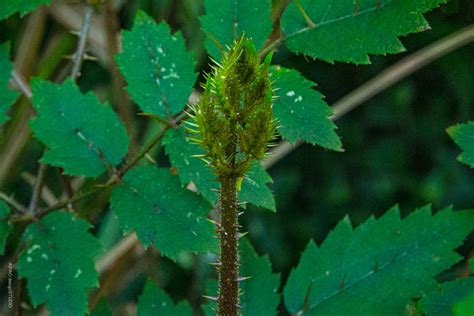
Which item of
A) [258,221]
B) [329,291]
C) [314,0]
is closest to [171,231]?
[329,291]

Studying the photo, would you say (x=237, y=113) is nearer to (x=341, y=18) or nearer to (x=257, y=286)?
(x=341, y=18)

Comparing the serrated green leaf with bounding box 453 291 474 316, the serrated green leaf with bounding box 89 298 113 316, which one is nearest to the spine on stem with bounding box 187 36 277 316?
the serrated green leaf with bounding box 453 291 474 316

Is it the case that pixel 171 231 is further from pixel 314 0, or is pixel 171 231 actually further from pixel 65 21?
pixel 65 21

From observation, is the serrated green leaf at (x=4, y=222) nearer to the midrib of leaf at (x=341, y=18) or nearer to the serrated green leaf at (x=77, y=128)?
the serrated green leaf at (x=77, y=128)

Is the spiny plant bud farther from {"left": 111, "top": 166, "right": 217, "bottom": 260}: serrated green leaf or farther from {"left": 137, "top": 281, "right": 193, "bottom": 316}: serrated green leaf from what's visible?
{"left": 137, "top": 281, "right": 193, "bottom": 316}: serrated green leaf

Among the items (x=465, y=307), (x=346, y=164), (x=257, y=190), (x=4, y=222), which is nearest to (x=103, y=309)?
(x=4, y=222)

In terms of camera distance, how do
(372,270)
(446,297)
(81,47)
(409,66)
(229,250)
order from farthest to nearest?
(409,66) → (81,47) → (372,270) → (446,297) → (229,250)

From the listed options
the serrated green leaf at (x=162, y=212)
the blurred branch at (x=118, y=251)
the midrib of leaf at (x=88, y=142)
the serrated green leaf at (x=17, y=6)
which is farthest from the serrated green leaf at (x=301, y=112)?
the blurred branch at (x=118, y=251)
